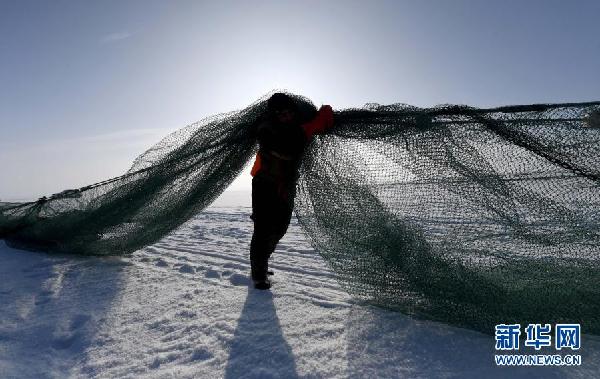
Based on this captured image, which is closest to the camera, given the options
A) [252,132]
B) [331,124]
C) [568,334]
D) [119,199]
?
[568,334]

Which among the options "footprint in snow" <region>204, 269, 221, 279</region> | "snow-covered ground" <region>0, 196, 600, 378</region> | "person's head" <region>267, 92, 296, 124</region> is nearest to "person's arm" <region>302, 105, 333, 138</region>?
"person's head" <region>267, 92, 296, 124</region>

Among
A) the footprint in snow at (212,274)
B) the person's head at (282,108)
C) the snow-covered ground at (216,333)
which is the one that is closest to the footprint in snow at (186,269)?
the snow-covered ground at (216,333)

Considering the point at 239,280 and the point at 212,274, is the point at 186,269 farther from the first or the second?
the point at 239,280

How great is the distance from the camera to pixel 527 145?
2293 mm

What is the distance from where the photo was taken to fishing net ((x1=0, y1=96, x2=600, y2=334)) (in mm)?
2137

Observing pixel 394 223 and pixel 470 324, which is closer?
pixel 470 324

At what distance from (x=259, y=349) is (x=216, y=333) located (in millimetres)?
354

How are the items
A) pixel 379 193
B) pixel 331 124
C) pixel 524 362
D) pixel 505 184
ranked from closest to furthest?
pixel 524 362
pixel 505 184
pixel 379 193
pixel 331 124

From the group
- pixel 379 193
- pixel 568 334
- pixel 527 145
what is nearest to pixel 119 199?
pixel 379 193

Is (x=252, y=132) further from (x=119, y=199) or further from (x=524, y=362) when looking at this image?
(x=524, y=362)

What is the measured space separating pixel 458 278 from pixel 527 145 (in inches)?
35.2

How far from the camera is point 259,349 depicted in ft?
6.86

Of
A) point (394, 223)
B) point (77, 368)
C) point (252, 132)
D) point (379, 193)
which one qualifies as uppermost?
point (252, 132)

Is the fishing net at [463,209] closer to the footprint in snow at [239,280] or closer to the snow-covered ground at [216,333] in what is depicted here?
the snow-covered ground at [216,333]
